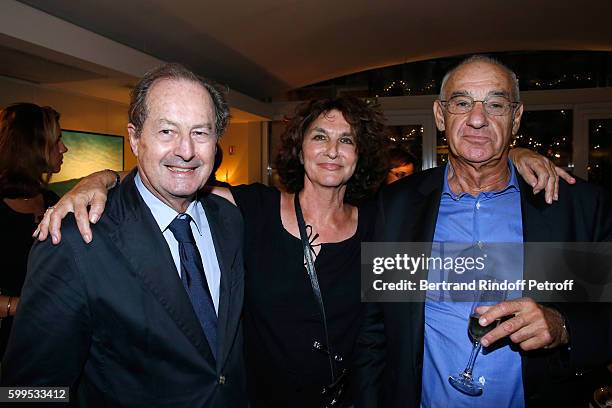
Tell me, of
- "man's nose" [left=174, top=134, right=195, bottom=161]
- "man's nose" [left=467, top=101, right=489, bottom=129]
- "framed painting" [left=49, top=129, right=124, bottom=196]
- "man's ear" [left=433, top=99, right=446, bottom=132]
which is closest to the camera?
"man's nose" [left=174, top=134, right=195, bottom=161]

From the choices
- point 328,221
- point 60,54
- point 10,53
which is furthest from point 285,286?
point 10,53

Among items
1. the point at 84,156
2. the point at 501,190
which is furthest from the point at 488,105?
the point at 84,156

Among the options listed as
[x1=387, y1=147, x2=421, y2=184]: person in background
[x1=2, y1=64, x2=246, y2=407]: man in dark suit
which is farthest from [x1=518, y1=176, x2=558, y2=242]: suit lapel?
[x1=387, y1=147, x2=421, y2=184]: person in background

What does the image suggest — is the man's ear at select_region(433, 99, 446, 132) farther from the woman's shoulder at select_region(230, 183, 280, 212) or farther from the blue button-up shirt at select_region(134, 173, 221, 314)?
the blue button-up shirt at select_region(134, 173, 221, 314)

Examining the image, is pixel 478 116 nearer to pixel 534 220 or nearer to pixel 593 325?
pixel 534 220

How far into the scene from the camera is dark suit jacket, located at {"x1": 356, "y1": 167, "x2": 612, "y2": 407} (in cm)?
159

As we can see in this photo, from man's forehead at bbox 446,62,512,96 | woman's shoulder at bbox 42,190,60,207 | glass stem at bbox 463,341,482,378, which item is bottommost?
glass stem at bbox 463,341,482,378

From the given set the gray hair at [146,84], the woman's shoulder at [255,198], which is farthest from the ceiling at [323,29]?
the gray hair at [146,84]

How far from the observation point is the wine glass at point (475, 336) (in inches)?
59.3

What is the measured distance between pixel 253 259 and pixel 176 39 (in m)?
4.75

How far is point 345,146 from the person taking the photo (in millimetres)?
2350

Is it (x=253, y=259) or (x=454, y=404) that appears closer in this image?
(x=454, y=404)

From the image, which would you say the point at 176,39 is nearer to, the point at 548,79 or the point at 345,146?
the point at 345,146

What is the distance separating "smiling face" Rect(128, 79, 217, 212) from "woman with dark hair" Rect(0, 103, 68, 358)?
1241 millimetres
